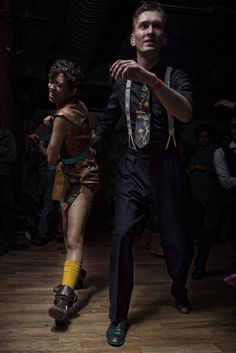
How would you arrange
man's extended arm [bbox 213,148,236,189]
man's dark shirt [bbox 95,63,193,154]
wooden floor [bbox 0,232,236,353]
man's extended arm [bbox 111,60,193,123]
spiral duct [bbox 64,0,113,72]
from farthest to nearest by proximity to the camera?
1. spiral duct [bbox 64,0,113,72]
2. man's extended arm [bbox 213,148,236,189]
3. man's dark shirt [bbox 95,63,193,154]
4. wooden floor [bbox 0,232,236,353]
5. man's extended arm [bbox 111,60,193,123]

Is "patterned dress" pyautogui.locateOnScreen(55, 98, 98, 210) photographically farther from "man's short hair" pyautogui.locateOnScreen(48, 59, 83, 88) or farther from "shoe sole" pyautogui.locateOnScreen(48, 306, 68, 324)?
"shoe sole" pyautogui.locateOnScreen(48, 306, 68, 324)

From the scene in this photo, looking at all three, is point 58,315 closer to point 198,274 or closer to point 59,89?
point 59,89

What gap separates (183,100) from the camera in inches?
64.4

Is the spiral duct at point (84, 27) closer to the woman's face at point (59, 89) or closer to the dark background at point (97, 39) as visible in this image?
the dark background at point (97, 39)

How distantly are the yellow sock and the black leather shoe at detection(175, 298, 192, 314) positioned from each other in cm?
65

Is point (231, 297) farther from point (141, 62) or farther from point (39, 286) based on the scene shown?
point (141, 62)

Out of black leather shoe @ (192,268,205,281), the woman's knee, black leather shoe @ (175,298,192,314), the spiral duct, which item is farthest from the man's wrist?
the spiral duct

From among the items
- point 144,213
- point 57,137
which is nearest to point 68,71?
point 57,137

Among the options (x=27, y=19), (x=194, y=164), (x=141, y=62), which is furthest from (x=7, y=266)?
(x=27, y=19)

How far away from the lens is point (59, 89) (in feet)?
6.96

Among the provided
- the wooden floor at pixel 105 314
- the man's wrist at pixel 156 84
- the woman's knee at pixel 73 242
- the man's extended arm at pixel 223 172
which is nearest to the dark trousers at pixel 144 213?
the wooden floor at pixel 105 314

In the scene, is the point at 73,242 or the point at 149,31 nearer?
the point at 149,31

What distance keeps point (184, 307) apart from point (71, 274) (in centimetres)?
71

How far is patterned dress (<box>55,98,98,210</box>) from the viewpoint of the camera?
2.15m
